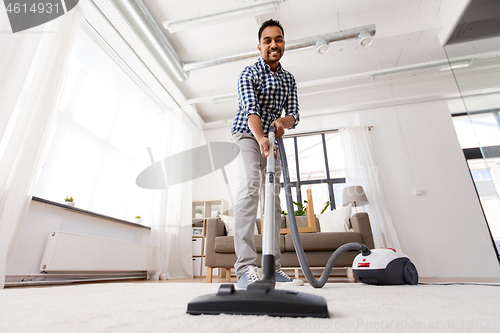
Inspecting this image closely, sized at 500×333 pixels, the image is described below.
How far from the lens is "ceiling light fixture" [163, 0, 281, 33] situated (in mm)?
2867

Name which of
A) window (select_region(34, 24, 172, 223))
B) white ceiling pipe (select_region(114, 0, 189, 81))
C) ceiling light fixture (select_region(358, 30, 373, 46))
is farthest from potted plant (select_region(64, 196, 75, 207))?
ceiling light fixture (select_region(358, 30, 373, 46))

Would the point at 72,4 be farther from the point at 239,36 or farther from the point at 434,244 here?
the point at 434,244

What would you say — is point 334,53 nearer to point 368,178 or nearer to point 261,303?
point 368,178

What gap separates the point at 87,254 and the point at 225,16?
2939 mm

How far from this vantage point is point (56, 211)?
2.50 m

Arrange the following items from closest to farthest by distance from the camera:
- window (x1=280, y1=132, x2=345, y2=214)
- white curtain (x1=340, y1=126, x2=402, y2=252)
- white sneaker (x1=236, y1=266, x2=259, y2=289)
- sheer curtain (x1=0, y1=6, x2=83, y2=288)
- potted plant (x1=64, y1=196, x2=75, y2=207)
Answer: white sneaker (x1=236, y1=266, x2=259, y2=289)
sheer curtain (x1=0, y1=6, x2=83, y2=288)
potted plant (x1=64, y1=196, x2=75, y2=207)
white curtain (x1=340, y1=126, x2=402, y2=252)
window (x1=280, y1=132, x2=345, y2=214)

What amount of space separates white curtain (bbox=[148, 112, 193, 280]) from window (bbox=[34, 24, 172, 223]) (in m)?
0.19

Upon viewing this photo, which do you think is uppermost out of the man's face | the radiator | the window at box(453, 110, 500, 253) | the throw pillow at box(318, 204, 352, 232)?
the man's face

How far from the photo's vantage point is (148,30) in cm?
312

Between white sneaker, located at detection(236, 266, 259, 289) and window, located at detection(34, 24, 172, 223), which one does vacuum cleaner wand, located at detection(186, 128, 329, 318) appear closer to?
white sneaker, located at detection(236, 266, 259, 289)

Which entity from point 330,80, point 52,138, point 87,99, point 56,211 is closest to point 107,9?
point 87,99

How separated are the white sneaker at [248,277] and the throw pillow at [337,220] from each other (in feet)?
8.04

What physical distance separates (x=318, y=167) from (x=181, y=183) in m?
2.77

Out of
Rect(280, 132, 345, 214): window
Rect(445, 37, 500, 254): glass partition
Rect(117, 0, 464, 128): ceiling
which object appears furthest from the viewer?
Rect(280, 132, 345, 214): window
